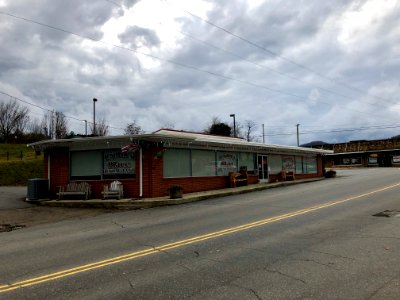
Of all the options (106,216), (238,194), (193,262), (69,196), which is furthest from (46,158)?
(193,262)

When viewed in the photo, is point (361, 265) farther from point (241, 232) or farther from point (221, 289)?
point (241, 232)

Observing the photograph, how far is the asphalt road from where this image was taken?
17.9ft

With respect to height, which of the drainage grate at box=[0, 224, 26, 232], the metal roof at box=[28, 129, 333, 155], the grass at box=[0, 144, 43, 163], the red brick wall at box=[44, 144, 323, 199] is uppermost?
the grass at box=[0, 144, 43, 163]

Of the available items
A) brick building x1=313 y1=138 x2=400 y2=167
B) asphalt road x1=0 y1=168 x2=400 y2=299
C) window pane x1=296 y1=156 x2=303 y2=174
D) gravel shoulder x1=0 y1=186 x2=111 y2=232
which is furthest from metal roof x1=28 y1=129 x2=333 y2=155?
brick building x1=313 y1=138 x2=400 y2=167

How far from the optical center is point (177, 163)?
21156 millimetres

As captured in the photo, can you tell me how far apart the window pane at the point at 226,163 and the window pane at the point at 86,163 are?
739 centimetres

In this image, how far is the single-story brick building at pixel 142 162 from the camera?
19.5 meters

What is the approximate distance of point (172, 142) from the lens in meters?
20.4

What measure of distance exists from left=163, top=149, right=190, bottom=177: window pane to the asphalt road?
7974 millimetres

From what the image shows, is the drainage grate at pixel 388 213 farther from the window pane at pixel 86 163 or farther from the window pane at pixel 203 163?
the window pane at pixel 86 163

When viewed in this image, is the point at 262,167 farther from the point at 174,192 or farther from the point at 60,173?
the point at 60,173

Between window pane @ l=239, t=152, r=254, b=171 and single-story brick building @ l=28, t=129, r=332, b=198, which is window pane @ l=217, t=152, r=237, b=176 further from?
window pane @ l=239, t=152, r=254, b=171

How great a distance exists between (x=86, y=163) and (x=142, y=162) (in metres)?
3.44

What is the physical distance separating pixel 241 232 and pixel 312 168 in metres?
28.7
